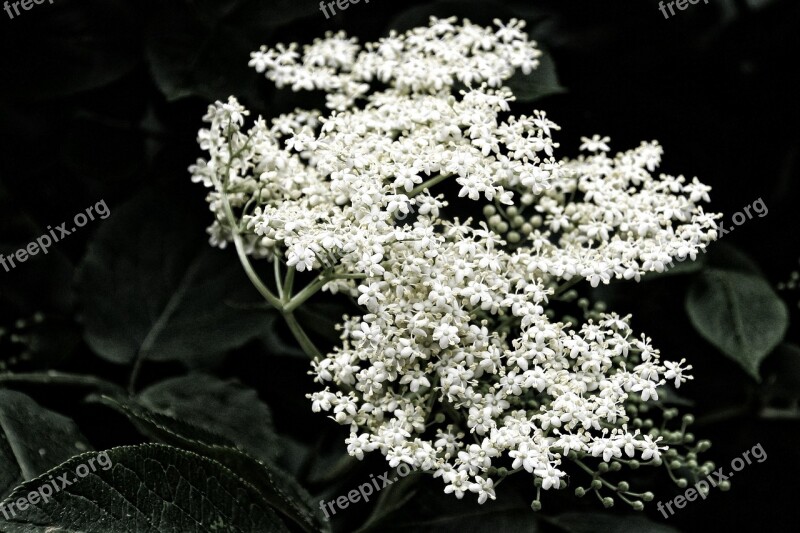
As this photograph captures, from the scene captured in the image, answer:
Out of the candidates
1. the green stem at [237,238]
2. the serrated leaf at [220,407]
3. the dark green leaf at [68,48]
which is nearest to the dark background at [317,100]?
the dark green leaf at [68,48]

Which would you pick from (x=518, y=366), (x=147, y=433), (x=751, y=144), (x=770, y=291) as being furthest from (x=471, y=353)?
(x=751, y=144)

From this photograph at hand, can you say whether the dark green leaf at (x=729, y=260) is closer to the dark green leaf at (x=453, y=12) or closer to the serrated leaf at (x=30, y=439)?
the dark green leaf at (x=453, y=12)

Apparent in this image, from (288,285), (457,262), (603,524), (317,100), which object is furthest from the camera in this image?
(317,100)

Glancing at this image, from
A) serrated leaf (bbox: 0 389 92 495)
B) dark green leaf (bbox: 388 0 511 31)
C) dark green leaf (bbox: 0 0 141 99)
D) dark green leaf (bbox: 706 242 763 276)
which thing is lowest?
dark green leaf (bbox: 706 242 763 276)

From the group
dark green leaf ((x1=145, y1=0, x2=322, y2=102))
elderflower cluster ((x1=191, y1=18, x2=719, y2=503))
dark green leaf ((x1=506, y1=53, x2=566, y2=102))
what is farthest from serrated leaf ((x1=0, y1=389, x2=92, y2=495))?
dark green leaf ((x1=506, y1=53, x2=566, y2=102))

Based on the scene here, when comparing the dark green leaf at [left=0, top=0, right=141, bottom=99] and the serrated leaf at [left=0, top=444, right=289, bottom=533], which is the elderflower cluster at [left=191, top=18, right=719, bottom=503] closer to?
the serrated leaf at [left=0, top=444, right=289, bottom=533]

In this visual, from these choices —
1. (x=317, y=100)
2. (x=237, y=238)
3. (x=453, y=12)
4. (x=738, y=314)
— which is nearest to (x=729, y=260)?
(x=738, y=314)

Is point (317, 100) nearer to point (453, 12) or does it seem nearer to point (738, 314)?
point (453, 12)
